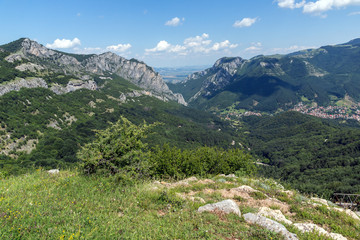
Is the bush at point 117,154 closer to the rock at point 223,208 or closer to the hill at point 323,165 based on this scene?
the rock at point 223,208

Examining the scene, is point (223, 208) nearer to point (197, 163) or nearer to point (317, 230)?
point (317, 230)

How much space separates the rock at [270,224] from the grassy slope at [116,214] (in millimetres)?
312

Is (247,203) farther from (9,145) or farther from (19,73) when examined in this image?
(19,73)

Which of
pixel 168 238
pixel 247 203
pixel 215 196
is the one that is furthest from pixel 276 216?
pixel 168 238

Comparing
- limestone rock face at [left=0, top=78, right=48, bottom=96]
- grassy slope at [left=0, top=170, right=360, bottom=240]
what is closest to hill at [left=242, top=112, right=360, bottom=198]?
grassy slope at [left=0, top=170, right=360, bottom=240]

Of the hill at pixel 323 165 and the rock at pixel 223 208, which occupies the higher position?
the rock at pixel 223 208

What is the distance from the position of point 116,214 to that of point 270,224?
678cm

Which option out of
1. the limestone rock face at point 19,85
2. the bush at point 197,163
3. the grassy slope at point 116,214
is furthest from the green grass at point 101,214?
the limestone rock face at point 19,85

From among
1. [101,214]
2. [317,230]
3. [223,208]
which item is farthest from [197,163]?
[101,214]

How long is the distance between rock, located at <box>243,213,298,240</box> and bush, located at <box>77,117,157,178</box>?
24.0 ft

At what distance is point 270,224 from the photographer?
7.52m

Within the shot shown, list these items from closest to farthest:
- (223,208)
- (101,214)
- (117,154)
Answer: (101,214) → (223,208) → (117,154)

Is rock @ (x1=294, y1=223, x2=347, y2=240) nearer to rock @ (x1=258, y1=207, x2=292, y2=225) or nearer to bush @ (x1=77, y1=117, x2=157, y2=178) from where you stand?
rock @ (x1=258, y1=207, x2=292, y2=225)

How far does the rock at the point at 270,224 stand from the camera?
6972 millimetres
